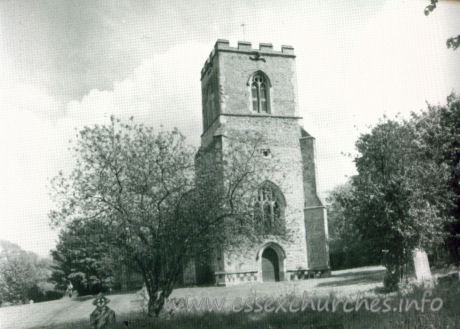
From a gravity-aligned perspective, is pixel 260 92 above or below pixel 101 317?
above

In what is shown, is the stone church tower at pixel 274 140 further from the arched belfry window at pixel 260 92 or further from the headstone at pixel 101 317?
the headstone at pixel 101 317

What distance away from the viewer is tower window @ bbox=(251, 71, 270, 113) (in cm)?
3009

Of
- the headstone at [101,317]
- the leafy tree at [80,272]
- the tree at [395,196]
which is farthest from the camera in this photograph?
the leafy tree at [80,272]

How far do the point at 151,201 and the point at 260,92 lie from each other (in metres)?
20.1

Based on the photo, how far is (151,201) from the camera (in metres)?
11.7

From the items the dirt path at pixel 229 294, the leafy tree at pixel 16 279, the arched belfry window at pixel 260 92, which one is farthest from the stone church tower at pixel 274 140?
the leafy tree at pixel 16 279

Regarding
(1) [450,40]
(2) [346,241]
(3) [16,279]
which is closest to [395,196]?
(1) [450,40]

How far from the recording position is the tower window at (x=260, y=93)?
30094 millimetres

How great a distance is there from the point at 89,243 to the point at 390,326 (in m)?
8.29

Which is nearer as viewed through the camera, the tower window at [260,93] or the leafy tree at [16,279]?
the tower window at [260,93]

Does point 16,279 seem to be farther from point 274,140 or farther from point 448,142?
point 448,142

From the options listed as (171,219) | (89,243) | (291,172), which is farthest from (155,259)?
(291,172)

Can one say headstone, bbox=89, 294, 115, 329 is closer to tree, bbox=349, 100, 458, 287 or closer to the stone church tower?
tree, bbox=349, 100, 458, 287

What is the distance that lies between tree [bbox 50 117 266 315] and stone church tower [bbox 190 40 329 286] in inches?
563
